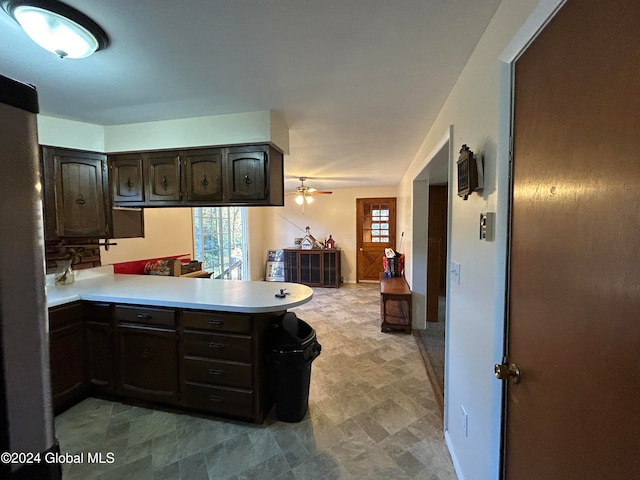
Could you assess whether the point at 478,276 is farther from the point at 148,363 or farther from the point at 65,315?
the point at 65,315

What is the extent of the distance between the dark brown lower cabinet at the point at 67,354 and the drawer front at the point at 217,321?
0.96m

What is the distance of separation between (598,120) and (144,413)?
298cm

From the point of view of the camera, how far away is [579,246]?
26.3 inches

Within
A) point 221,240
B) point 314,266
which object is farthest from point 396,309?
point 221,240

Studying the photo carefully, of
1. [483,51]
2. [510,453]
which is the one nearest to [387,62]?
[483,51]

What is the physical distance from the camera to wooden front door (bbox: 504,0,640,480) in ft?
1.78

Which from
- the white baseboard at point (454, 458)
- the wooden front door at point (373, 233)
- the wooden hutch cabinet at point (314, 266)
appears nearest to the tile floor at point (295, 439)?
the white baseboard at point (454, 458)

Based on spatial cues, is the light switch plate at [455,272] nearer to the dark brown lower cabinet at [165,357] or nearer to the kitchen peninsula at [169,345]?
the kitchen peninsula at [169,345]

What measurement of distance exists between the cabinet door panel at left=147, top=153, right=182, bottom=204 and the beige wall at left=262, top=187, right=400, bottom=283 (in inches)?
177

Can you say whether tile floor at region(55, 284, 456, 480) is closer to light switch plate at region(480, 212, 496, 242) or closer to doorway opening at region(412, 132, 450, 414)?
doorway opening at region(412, 132, 450, 414)

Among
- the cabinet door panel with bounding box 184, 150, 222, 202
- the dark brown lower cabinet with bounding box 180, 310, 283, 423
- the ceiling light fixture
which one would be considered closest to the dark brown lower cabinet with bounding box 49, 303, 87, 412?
the dark brown lower cabinet with bounding box 180, 310, 283, 423

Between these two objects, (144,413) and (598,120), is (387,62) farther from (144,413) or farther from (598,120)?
(144,413)

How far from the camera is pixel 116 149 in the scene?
2516mm

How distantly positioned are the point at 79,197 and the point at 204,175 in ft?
3.90
